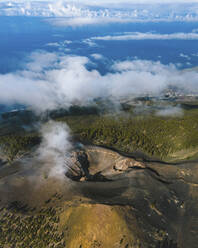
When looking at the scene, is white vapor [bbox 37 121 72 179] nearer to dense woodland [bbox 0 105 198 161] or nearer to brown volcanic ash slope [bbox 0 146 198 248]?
brown volcanic ash slope [bbox 0 146 198 248]

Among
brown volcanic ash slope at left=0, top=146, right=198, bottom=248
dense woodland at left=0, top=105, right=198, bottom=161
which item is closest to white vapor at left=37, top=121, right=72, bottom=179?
brown volcanic ash slope at left=0, top=146, right=198, bottom=248

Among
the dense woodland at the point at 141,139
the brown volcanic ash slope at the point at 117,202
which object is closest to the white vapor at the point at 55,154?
the brown volcanic ash slope at the point at 117,202

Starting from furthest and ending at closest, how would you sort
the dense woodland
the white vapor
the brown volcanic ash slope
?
the dense woodland < the white vapor < the brown volcanic ash slope

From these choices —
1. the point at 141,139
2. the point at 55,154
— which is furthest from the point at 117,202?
the point at 141,139

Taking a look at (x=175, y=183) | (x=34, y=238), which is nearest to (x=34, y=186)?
(x=34, y=238)

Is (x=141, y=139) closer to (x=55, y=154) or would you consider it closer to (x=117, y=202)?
(x=55, y=154)
